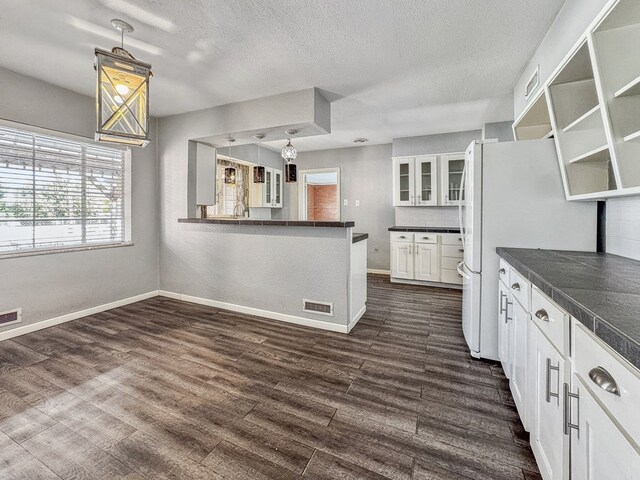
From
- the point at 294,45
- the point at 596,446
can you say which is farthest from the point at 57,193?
the point at 596,446

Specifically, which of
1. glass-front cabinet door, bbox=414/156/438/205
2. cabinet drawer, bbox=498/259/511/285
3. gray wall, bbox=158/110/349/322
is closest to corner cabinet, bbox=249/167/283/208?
gray wall, bbox=158/110/349/322

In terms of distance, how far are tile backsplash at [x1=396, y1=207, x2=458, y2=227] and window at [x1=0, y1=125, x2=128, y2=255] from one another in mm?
4456

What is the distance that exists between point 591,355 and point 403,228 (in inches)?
168

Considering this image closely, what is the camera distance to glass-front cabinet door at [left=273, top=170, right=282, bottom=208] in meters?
6.19

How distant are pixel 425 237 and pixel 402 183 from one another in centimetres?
112

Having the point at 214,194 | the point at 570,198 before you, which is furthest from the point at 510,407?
the point at 214,194

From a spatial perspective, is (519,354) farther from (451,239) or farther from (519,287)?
(451,239)

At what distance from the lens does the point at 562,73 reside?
170 cm

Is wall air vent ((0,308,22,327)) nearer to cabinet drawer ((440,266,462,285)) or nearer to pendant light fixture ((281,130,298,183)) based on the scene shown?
pendant light fixture ((281,130,298,183))

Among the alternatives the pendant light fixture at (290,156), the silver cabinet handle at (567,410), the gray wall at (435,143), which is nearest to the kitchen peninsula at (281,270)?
the pendant light fixture at (290,156)

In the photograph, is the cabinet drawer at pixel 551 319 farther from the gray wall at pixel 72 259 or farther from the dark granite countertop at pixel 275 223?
the gray wall at pixel 72 259

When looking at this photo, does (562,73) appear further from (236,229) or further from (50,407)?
(50,407)

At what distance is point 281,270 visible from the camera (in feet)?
10.9

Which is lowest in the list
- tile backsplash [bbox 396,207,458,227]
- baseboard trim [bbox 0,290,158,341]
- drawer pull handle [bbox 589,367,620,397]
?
baseboard trim [bbox 0,290,158,341]
